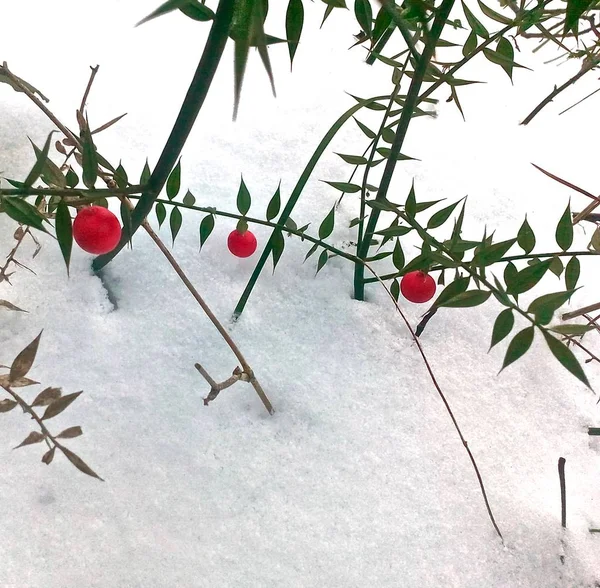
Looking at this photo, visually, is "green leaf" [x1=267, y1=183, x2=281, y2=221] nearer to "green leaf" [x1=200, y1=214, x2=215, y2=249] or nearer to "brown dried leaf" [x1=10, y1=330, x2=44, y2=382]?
"green leaf" [x1=200, y1=214, x2=215, y2=249]

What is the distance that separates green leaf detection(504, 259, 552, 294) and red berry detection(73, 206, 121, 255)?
340 mm

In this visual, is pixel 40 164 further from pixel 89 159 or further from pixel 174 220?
pixel 174 220

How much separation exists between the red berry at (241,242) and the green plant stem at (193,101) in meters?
0.12

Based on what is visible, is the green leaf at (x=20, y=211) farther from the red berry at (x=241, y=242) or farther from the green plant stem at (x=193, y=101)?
the red berry at (x=241, y=242)

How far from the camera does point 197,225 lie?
0.84 metres

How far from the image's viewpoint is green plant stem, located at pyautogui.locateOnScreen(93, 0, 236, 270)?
39 cm

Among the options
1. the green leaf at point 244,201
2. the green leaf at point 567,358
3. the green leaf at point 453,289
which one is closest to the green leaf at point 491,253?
the green leaf at point 453,289

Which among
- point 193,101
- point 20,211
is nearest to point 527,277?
point 193,101

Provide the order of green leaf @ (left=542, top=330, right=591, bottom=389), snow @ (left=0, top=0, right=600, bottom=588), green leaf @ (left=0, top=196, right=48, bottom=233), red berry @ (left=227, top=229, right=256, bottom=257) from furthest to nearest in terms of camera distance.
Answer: red berry @ (left=227, top=229, right=256, bottom=257) < snow @ (left=0, top=0, right=600, bottom=588) < green leaf @ (left=0, top=196, right=48, bottom=233) < green leaf @ (left=542, top=330, right=591, bottom=389)

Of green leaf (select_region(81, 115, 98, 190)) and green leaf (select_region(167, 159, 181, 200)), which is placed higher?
green leaf (select_region(81, 115, 98, 190))

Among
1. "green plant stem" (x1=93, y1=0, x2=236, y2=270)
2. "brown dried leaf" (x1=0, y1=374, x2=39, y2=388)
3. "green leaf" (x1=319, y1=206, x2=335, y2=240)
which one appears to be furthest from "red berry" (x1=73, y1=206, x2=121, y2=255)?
"green leaf" (x1=319, y1=206, x2=335, y2=240)

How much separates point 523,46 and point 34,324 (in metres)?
1.10

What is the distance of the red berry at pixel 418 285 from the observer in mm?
626

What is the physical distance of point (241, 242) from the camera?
699mm
